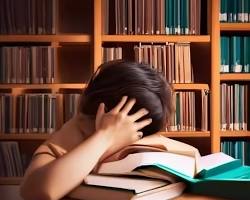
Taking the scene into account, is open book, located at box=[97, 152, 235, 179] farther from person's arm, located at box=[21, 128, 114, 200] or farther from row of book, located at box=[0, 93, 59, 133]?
row of book, located at box=[0, 93, 59, 133]

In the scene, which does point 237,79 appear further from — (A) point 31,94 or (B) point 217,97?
(A) point 31,94

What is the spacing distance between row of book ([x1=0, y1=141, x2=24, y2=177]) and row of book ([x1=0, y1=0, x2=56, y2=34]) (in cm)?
54

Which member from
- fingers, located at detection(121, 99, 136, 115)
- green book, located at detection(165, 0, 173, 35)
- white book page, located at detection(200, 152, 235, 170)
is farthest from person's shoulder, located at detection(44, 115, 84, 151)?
green book, located at detection(165, 0, 173, 35)

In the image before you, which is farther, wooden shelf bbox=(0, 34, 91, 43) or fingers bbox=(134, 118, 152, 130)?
wooden shelf bbox=(0, 34, 91, 43)

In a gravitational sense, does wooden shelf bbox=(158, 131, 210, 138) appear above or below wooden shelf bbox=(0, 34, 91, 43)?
below

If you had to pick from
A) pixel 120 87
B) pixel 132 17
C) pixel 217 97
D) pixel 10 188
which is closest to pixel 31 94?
pixel 10 188

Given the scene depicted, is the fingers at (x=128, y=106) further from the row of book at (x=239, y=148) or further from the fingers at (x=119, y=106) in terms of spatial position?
the row of book at (x=239, y=148)

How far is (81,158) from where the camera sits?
0.76m

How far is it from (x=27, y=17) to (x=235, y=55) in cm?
99

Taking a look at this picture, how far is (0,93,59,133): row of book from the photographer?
2.26 metres

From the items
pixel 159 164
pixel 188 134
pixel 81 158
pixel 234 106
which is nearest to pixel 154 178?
pixel 159 164

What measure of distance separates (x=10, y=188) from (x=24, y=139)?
245 millimetres

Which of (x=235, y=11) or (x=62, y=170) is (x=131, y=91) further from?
(x=235, y=11)

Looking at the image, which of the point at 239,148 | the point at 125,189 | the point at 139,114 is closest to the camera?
the point at 125,189
